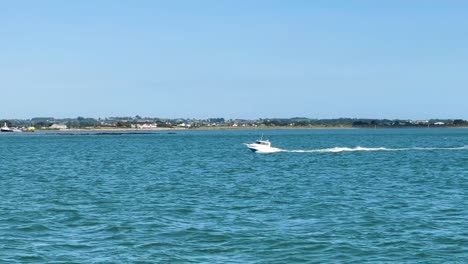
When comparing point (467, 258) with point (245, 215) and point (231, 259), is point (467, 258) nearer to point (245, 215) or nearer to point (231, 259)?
point (231, 259)

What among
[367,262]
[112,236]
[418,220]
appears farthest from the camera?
[418,220]

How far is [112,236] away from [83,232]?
186 centimetres

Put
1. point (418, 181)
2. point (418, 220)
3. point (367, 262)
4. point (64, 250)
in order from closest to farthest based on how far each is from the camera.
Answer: point (367, 262) → point (64, 250) → point (418, 220) → point (418, 181)

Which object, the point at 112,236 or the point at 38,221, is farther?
the point at 38,221

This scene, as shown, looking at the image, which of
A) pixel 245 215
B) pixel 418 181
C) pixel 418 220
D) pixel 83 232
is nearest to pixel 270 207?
pixel 245 215

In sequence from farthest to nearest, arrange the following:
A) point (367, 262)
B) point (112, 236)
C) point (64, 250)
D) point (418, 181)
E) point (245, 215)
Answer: point (418, 181) → point (245, 215) → point (112, 236) → point (64, 250) → point (367, 262)

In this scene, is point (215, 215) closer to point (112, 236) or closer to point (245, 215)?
point (245, 215)

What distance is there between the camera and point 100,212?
39.9 metres

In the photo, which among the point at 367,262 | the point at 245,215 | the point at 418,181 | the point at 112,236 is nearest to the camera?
the point at 367,262

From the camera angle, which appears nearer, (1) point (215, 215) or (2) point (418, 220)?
(2) point (418, 220)

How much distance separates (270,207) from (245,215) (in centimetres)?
369

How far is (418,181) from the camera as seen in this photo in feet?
200

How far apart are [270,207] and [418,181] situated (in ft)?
75.8

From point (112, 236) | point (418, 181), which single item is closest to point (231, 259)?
point (112, 236)
